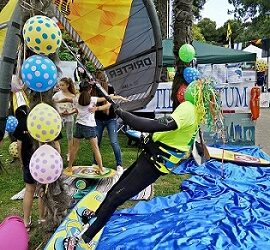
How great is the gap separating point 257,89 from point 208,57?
1.31m

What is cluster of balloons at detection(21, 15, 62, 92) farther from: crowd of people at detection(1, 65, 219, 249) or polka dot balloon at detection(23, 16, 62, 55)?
crowd of people at detection(1, 65, 219, 249)

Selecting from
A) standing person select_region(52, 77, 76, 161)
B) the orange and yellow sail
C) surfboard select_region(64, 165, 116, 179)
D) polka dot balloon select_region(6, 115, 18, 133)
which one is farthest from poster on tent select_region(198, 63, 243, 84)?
polka dot balloon select_region(6, 115, 18, 133)

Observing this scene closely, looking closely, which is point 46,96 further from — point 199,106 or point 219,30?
point 219,30

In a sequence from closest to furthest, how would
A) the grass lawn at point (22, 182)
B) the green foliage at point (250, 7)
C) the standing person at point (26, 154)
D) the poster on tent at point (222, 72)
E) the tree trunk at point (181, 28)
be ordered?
1. the standing person at point (26, 154)
2. the grass lawn at point (22, 182)
3. the tree trunk at point (181, 28)
4. the poster on tent at point (222, 72)
5. the green foliage at point (250, 7)

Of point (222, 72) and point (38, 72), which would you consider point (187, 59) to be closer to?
point (222, 72)

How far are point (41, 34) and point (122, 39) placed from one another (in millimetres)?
4014

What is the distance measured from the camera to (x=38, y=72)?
3029 mm

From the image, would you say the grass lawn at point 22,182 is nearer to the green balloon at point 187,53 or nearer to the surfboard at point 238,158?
the surfboard at point 238,158

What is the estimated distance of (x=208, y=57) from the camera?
905 cm

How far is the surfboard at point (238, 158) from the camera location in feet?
21.9

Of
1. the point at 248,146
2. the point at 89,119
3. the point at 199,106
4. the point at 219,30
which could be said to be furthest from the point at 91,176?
the point at 219,30

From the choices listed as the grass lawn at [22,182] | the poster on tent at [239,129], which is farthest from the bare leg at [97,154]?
the poster on tent at [239,129]

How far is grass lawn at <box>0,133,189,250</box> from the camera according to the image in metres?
4.16

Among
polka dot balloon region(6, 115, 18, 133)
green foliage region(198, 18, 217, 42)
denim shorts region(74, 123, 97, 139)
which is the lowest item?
denim shorts region(74, 123, 97, 139)
